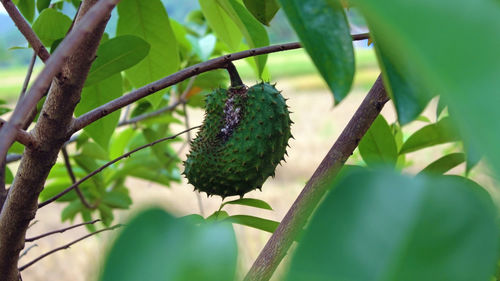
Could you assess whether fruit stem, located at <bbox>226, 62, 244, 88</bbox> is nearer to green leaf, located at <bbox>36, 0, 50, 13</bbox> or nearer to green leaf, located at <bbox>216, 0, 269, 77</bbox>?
green leaf, located at <bbox>216, 0, 269, 77</bbox>

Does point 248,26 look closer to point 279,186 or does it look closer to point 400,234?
point 400,234

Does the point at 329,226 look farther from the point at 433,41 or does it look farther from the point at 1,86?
the point at 1,86

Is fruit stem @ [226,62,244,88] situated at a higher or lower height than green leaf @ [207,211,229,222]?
higher

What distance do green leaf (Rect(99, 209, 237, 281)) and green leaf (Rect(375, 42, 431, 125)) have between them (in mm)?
112

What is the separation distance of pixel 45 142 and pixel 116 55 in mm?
95

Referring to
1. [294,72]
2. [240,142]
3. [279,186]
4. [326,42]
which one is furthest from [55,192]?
[294,72]

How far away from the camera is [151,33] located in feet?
1.81

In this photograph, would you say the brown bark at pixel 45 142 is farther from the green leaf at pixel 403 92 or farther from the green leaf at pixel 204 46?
the green leaf at pixel 204 46

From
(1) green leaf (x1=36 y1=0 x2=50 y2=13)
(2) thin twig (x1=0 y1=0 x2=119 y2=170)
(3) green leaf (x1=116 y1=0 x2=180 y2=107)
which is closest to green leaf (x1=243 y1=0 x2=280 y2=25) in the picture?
(3) green leaf (x1=116 y1=0 x2=180 y2=107)

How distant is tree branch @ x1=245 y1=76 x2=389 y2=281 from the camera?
368mm

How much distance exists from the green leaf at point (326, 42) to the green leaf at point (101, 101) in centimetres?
36

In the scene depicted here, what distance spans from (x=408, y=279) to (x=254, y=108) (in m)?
0.44

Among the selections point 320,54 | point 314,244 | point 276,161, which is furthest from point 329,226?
point 276,161

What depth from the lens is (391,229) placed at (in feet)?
0.48
